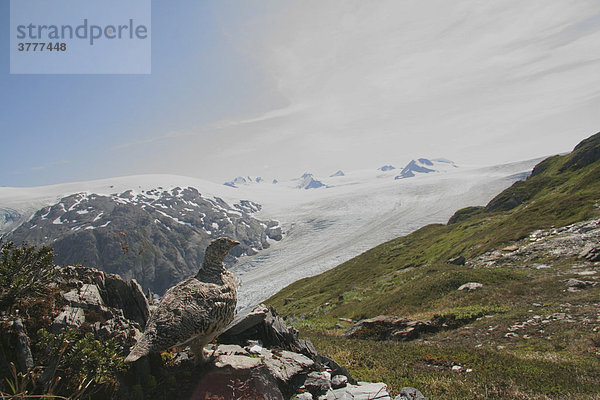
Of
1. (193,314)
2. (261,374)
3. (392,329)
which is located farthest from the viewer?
(392,329)

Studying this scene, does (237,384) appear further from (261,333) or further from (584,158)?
(584,158)

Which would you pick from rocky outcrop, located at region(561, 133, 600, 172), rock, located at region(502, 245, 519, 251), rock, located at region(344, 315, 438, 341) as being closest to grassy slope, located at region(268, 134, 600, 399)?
rock, located at region(344, 315, 438, 341)

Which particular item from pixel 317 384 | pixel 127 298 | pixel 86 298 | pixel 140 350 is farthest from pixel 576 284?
pixel 86 298

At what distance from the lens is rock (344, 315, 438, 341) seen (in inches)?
720

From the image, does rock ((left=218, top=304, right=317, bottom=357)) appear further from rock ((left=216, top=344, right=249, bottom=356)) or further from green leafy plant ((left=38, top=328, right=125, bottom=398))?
green leafy plant ((left=38, top=328, right=125, bottom=398))

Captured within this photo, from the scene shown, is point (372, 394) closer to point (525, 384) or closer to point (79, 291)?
point (525, 384)

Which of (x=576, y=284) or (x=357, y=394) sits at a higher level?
(x=357, y=394)

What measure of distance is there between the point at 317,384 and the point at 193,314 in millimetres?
3636

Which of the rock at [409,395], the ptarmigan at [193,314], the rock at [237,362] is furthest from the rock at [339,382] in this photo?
the ptarmigan at [193,314]

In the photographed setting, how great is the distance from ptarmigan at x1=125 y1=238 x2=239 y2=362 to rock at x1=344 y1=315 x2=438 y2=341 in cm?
1391

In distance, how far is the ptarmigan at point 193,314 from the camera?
6074 mm

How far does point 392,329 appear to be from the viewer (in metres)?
19.0

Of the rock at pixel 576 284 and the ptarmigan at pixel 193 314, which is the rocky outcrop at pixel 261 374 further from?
the rock at pixel 576 284

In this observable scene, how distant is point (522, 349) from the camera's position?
13.1 metres
